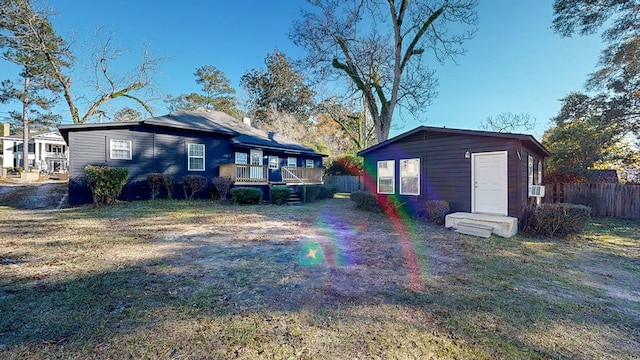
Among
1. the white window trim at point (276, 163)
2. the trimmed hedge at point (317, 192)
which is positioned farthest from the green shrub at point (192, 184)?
the trimmed hedge at point (317, 192)

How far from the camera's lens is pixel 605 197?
34.3 ft

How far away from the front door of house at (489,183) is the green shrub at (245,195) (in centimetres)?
876

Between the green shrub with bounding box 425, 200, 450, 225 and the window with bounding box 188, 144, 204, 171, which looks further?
the window with bounding box 188, 144, 204, 171

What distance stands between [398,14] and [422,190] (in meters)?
10.1

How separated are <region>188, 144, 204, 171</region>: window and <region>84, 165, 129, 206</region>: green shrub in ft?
10.2

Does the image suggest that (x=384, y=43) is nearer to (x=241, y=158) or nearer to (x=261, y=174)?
(x=261, y=174)

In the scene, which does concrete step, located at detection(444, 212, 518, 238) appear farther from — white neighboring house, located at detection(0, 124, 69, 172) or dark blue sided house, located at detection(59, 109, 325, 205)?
white neighboring house, located at detection(0, 124, 69, 172)

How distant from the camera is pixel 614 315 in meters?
2.95

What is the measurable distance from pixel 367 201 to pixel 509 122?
16.3m

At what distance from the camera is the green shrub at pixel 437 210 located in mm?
8469

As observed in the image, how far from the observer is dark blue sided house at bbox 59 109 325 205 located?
11095 mm

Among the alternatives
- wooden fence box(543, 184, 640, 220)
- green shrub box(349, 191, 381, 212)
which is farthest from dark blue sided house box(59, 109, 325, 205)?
wooden fence box(543, 184, 640, 220)

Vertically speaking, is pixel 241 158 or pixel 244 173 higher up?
pixel 241 158

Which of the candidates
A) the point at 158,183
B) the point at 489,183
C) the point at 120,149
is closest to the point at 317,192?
the point at 158,183
